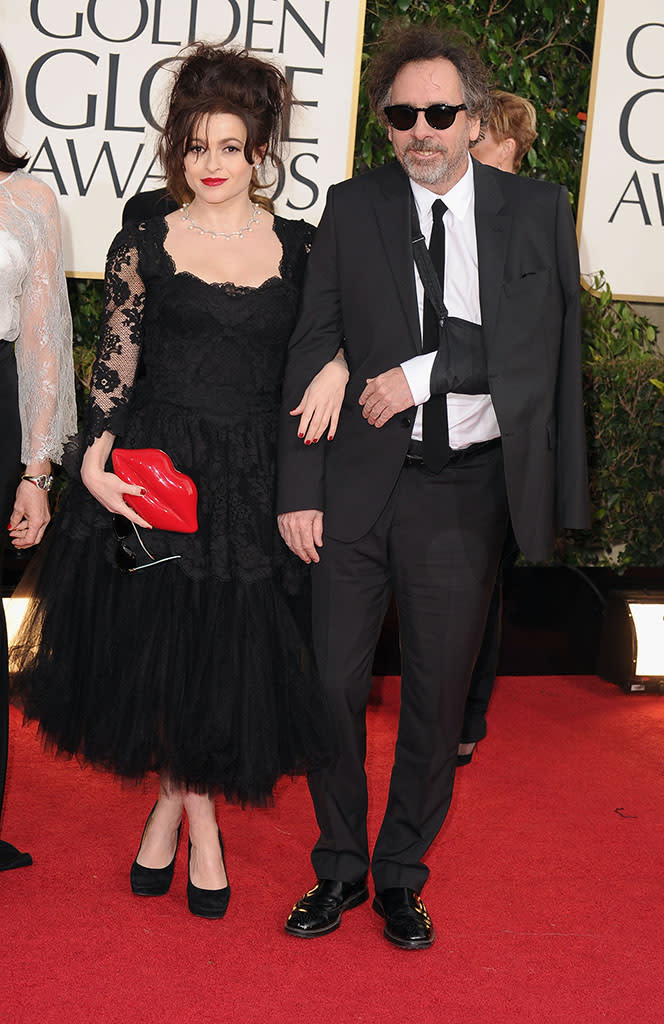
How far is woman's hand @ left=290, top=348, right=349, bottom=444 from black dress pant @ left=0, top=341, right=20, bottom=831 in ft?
2.17

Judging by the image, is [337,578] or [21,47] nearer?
[337,578]

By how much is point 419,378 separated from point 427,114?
53 cm

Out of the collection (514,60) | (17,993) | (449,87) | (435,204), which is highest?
(514,60)

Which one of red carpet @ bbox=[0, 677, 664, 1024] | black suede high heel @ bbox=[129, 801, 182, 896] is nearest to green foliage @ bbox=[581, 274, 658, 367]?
red carpet @ bbox=[0, 677, 664, 1024]

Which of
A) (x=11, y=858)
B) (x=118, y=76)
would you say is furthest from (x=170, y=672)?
(x=118, y=76)

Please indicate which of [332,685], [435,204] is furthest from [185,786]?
[435,204]

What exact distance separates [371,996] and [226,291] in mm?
1436

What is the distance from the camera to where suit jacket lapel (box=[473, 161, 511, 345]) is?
7.83ft

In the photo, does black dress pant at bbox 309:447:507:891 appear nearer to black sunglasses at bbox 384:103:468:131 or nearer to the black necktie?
the black necktie

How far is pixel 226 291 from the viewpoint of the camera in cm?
240

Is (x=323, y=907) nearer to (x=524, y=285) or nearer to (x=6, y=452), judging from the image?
(x=6, y=452)

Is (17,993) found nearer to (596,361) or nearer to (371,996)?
(371,996)

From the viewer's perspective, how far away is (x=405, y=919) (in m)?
2.53

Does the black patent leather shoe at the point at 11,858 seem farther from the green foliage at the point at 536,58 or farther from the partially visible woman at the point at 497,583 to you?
the green foliage at the point at 536,58
